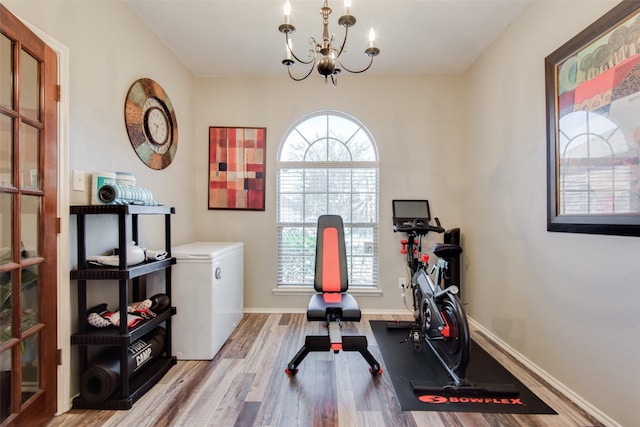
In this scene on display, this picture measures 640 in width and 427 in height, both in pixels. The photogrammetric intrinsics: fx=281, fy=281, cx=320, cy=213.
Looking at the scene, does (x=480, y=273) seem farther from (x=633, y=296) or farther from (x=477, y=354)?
(x=633, y=296)

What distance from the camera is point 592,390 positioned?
1.66 m

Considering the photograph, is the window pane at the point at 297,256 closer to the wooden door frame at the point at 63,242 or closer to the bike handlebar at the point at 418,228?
the bike handlebar at the point at 418,228

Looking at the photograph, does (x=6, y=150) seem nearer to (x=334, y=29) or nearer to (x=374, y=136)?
(x=334, y=29)

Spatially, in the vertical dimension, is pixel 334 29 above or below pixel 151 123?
above

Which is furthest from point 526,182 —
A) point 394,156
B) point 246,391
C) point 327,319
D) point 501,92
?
point 246,391

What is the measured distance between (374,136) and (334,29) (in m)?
1.22

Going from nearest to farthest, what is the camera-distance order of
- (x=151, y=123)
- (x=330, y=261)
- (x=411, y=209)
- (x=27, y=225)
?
(x=27, y=225) → (x=151, y=123) → (x=330, y=261) → (x=411, y=209)

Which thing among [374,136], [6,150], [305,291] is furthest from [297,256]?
[6,150]

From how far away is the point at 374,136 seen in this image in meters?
3.32

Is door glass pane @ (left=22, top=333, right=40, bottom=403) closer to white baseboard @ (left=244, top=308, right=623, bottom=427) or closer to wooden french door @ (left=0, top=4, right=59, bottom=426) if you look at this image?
wooden french door @ (left=0, top=4, right=59, bottom=426)

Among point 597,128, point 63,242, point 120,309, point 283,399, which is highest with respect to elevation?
point 597,128

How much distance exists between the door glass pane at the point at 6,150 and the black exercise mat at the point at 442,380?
246 cm

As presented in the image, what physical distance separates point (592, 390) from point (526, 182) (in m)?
1.42

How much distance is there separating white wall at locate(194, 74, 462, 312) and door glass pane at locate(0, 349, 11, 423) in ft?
6.66
